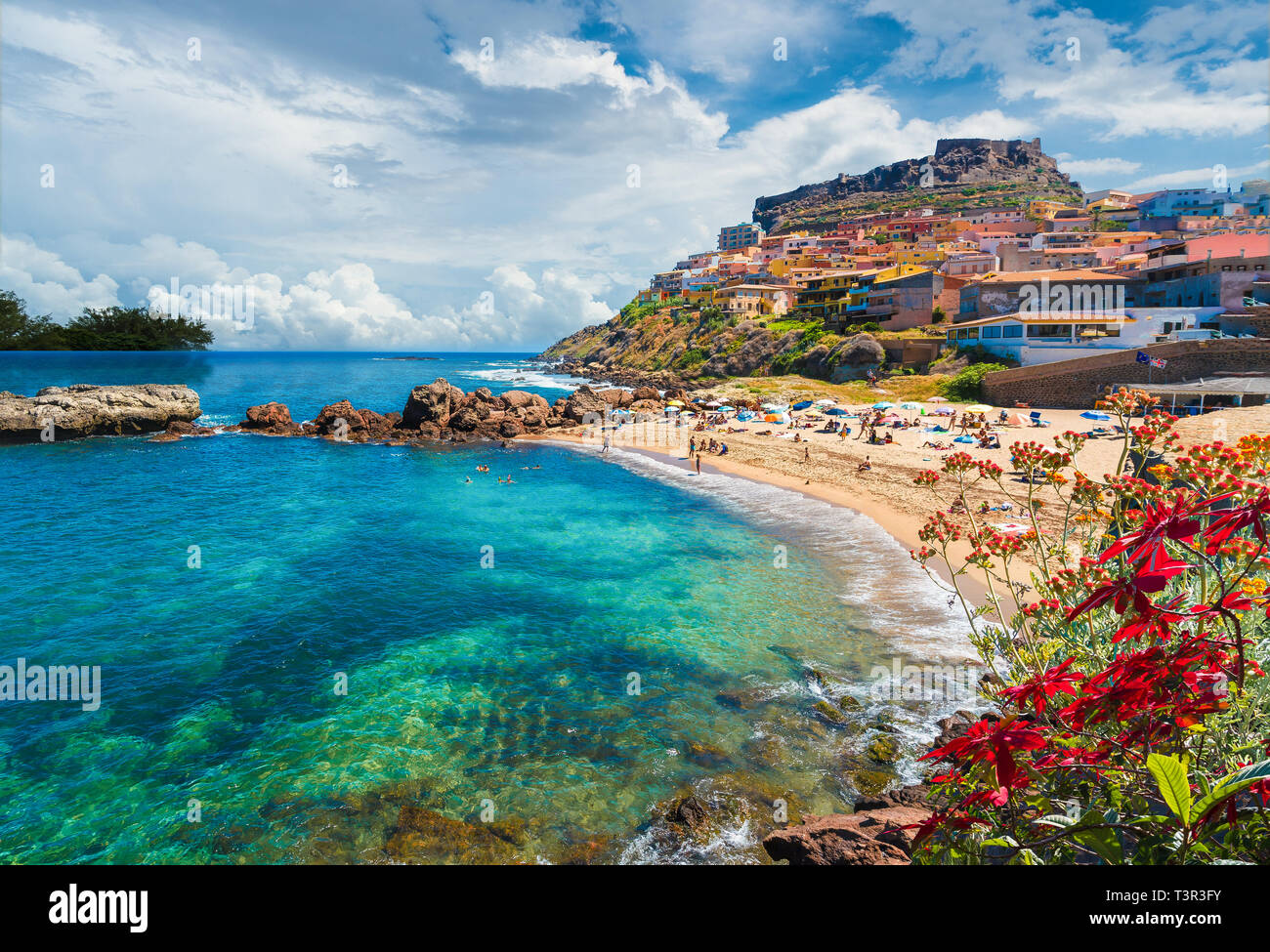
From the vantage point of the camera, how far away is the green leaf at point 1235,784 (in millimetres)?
2422

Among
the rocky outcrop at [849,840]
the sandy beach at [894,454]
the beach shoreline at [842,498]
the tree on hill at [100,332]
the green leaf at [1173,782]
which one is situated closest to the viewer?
the green leaf at [1173,782]

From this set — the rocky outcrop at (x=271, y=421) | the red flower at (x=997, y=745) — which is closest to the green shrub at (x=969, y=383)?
the red flower at (x=997, y=745)

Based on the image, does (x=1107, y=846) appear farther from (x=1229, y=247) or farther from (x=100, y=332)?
(x=100, y=332)

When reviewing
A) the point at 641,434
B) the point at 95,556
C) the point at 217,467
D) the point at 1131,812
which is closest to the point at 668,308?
the point at 641,434

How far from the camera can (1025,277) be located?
6444cm

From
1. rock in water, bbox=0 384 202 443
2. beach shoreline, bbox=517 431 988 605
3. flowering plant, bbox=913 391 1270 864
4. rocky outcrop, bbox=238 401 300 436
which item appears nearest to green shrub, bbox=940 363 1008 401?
beach shoreline, bbox=517 431 988 605

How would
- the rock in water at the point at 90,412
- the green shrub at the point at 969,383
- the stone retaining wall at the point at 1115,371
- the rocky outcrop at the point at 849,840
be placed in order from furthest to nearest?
1. the green shrub at the point at 969,383
2. the rock in water at the point at 90,412
3. the stone retaining wall at the point at 1115,371
4. the rocky outcrop at the point at 849,840

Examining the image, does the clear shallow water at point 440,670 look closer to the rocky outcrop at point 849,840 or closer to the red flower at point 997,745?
the rocky outcrop at point 849,840

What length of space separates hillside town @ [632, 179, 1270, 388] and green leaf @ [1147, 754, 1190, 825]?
5780 cm

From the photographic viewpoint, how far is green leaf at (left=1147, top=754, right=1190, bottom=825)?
9.16 ft

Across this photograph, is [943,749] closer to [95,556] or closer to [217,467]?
[95,556]

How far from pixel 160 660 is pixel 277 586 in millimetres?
5007

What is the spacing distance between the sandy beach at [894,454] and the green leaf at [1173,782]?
17974mm

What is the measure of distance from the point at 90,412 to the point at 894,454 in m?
64.7
